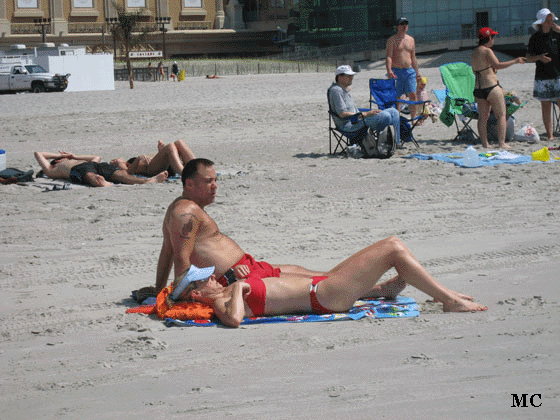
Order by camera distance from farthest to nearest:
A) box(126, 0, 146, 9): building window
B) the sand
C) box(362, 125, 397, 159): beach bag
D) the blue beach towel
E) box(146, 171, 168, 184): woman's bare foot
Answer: box(126, 0, 146, 9): building window → box(362, 125, 397, 159): beach bag → box(146, 171, 168, 184): woman's bare foot → the blue beach towel → the sand

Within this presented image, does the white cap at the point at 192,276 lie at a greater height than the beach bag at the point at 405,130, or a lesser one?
lesser

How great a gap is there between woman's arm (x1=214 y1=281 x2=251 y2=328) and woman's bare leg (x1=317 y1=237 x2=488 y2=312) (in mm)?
406

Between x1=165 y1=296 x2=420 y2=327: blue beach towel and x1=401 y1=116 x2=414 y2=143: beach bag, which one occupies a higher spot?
x1=401 y1=116 x2=414 y2=143: beach bag

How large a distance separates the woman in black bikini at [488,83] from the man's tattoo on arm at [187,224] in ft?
23.2

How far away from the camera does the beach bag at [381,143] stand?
422 inches

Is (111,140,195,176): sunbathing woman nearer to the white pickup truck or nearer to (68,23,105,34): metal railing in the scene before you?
the white pickup truck

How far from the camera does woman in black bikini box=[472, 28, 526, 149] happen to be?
1107 centimetres

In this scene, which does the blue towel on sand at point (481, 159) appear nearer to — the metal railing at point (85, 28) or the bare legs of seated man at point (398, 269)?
the bare legs of seated man at point (398, 269)

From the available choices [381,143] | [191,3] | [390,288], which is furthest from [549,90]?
[191,3]

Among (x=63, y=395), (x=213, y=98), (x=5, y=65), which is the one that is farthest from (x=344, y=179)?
(x=5, y=65)

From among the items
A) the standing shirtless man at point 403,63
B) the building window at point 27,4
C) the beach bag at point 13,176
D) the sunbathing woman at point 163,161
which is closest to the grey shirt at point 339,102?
the standing shirtless man at point 403,63

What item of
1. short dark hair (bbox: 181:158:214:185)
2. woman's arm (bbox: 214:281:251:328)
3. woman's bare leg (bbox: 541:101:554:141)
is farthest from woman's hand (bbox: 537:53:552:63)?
woman's arm (bbox: 214:281:251:328)

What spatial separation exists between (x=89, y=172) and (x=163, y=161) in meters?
0.75

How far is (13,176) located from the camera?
962cm
